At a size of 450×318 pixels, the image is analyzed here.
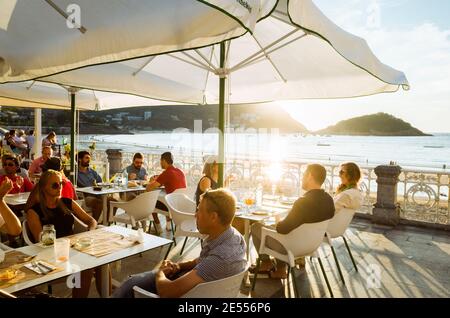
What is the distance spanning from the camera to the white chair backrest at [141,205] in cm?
464

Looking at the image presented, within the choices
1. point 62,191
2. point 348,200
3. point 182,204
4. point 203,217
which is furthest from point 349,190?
point 62,191

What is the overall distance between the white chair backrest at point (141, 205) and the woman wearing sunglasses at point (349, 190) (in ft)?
8.36

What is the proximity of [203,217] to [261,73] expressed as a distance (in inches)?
127

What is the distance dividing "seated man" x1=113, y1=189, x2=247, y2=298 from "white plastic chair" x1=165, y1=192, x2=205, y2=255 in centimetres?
158

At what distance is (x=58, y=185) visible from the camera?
3.05 m

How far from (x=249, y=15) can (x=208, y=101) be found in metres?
3.87

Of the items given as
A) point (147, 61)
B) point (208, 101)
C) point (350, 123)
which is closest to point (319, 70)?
point (208, 101)

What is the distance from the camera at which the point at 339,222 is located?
396cm

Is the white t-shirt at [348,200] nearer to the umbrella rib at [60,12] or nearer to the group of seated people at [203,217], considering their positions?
the group of seated people at [203,217]

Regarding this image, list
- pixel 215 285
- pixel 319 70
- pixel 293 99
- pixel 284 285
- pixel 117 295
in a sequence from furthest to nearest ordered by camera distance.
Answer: pixel 293 99 → pixel 319 70 → pixel 284 285 → pixel 117 295 → pixel 215 285

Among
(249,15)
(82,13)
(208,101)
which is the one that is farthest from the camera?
(208,101)

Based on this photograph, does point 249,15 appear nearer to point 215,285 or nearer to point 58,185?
point 215,285

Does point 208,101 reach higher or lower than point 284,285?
higher
